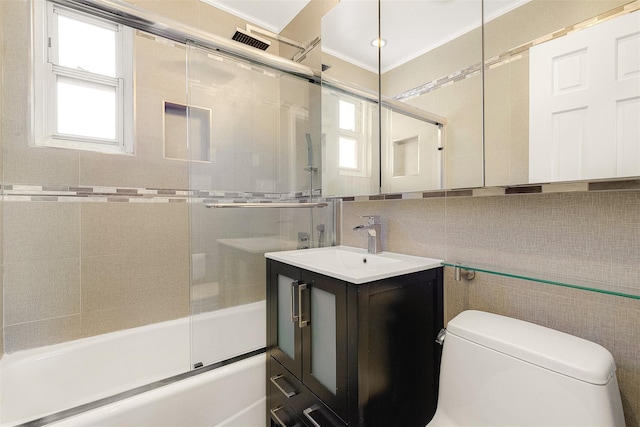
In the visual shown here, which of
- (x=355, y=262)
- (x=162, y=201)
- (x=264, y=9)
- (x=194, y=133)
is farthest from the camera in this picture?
(x=264, y=9)

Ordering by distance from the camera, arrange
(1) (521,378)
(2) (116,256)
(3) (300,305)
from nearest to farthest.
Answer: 1. (1) (521,378)
2. (3) (300,305)
3. (2) (116,256)

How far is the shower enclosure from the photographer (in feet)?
4.42

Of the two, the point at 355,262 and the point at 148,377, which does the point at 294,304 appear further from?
the point at 148,377

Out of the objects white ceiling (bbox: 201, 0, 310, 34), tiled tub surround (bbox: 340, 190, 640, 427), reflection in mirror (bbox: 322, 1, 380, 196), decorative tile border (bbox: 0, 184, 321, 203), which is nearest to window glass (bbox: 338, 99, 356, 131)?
reflection in mirror (bbox: 322, 1, 380, 196)

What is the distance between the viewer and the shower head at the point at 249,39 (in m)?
1.60

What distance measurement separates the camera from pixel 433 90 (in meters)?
1.12

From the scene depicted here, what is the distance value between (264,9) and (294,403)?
2.49 meters

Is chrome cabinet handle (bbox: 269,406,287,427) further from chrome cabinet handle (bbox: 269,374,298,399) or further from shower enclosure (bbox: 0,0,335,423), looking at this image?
shower enclosure (bbox: 0,0,335,423)

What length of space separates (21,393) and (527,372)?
1986mm

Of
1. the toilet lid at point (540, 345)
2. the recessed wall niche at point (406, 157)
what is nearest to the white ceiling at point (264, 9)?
the recessed wall niche at point (406, 157)

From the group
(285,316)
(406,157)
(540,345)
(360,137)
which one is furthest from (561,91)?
(285,316)

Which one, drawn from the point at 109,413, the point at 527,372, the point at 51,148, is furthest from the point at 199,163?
the point at 527,372

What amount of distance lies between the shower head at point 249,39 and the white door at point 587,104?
4.81ft

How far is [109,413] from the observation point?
38.5 inches
